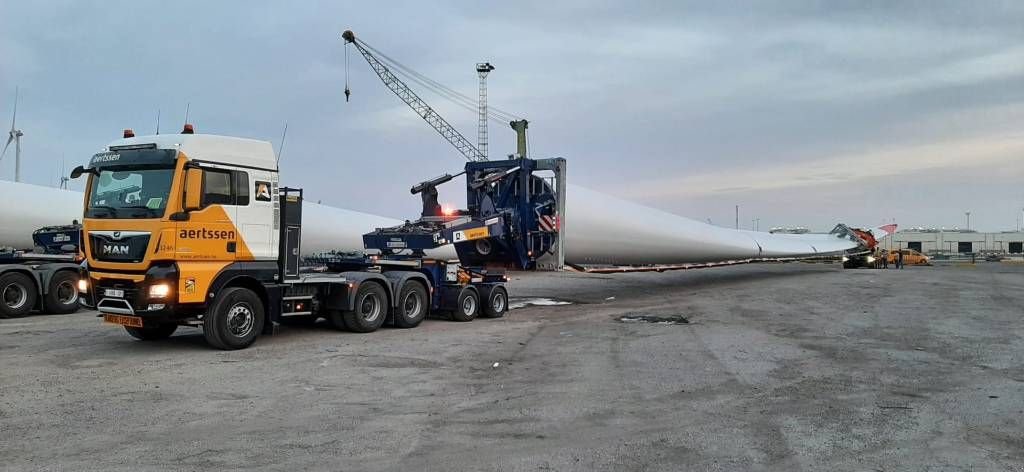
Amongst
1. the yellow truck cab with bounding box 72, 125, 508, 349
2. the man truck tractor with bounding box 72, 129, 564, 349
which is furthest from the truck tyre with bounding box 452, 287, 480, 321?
the yellow truck cab with bounding box 72, 125, 508, 349

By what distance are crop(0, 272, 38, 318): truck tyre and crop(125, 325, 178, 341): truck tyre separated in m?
5.07

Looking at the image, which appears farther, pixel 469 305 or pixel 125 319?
pixel 469 305

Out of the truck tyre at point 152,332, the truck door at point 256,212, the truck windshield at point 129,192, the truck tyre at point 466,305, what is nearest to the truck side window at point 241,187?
the truck door at point 256,212

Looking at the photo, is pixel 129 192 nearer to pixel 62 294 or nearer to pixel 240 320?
pixel 240 320

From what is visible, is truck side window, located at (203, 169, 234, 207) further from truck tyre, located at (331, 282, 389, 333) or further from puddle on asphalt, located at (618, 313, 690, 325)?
puddle on asphalt, located at (618, 313, 690, 325)

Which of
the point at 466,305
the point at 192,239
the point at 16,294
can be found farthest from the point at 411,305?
the point at 16,294

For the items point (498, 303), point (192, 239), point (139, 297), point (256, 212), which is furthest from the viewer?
point (498, 303)

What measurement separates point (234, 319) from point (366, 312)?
111 inches

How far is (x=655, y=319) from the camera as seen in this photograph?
15.3 metres

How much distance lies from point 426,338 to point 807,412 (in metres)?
6.82

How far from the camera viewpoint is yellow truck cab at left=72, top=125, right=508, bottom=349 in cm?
966

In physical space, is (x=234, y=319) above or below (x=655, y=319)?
above

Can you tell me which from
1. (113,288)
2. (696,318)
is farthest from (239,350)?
(696,318)

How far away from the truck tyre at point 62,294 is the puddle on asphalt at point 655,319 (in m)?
12.1
